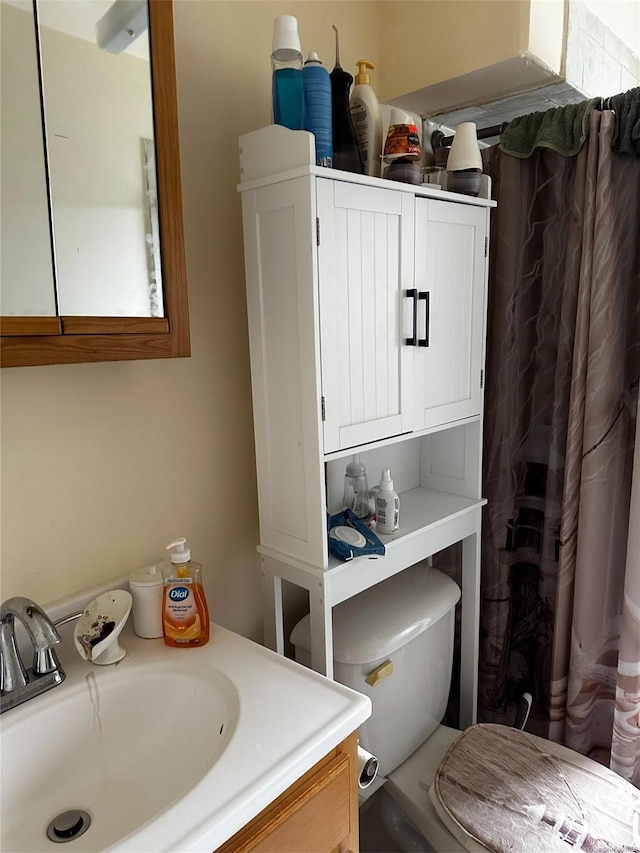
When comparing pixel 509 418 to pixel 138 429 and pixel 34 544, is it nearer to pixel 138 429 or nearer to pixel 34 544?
pixel 138 429

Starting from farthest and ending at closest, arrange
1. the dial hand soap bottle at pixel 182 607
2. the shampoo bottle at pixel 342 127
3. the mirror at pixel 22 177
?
the shampoo bottle at pixel 342 127 < the dial hand soap bottle at pixel 182 607 < the mirror at pixel 22 177

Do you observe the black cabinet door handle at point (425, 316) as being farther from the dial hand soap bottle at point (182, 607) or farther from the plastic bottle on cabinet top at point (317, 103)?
the dial hand soap bottle at point (182, 607)

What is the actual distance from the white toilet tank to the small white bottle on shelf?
0.20m

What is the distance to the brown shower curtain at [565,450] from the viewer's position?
1.41 meters

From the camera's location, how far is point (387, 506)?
1321 mm

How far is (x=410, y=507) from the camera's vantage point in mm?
1516

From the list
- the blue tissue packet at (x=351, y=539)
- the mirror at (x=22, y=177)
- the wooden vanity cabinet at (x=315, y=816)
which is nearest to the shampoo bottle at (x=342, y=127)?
the mirror at (x=22, y=177)

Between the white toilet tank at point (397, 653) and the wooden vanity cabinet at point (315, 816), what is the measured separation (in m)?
0.33

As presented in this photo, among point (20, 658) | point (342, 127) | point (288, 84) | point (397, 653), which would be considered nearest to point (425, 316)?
point (342, 127)

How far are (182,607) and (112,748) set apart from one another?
227 millimetres

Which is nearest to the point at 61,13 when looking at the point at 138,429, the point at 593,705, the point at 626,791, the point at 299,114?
the point at 299,114

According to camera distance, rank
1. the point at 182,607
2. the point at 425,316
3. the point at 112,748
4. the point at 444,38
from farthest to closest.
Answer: the point at 444,38, the point at 425,316, the point at 182,607, the point at 112,748

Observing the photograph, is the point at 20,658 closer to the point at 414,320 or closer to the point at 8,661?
the point at 8,661

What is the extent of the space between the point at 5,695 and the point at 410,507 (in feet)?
3.09
